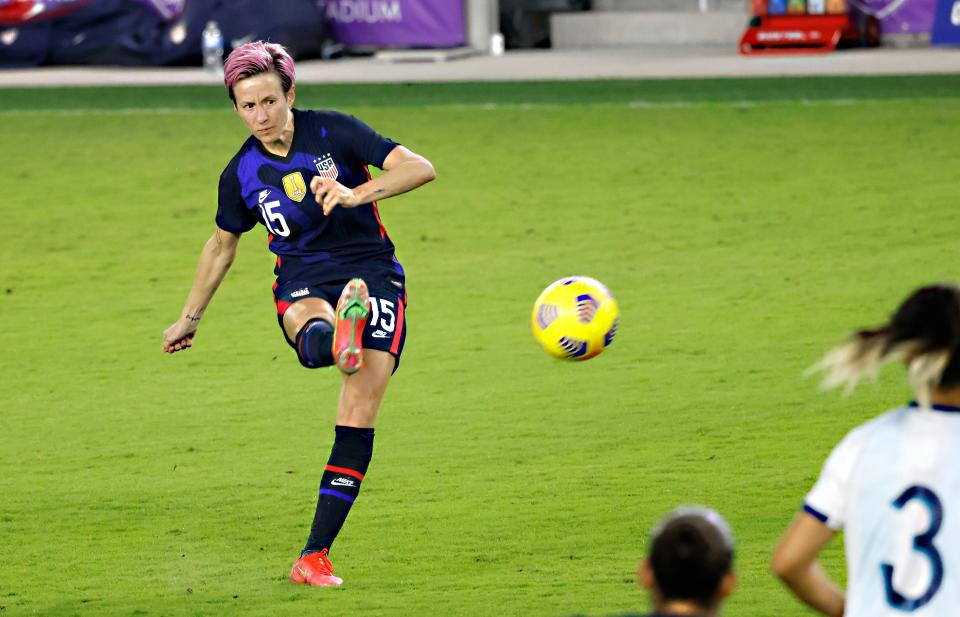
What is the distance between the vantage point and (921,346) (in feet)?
11.1

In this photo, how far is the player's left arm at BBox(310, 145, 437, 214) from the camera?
5.86 m

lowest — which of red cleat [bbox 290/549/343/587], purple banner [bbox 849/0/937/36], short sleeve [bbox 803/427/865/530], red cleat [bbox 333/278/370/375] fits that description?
purple banner [bbox 849/0/937/36]

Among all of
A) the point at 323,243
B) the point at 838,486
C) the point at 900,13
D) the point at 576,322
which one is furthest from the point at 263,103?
the point at 900,13

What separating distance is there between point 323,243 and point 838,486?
3.30 meters

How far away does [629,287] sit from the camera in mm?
11141

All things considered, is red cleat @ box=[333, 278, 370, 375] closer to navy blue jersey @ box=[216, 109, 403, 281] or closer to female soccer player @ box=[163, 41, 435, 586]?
female soccer player @ box=[163, 41, 435, 586]

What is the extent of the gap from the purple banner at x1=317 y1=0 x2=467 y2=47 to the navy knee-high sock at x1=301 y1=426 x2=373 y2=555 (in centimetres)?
1948

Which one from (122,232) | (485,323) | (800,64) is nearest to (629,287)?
(485,323)

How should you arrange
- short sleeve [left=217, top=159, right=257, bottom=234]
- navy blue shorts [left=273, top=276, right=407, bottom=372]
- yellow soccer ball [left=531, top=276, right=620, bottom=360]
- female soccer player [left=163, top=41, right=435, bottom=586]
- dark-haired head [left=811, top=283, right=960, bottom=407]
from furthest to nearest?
yellow soccer ball [left=531, top=276, right=620, bottom=360] < short sleeve [left=217, top=159, right=257, bottom=234] < navy blue shorts [left=273, top=276, right=407, bottom=372] < female soccer player [left=163, top=41, right=435, bottom=586] < dark-haired head [left=811, top=283, right=960, bottom=407]

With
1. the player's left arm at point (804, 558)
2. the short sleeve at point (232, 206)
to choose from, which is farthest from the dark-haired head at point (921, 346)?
the short sleeve at point (232, 206)

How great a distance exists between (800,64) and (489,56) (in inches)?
215

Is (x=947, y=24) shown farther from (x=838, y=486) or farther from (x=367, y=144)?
(x=838, y=486)

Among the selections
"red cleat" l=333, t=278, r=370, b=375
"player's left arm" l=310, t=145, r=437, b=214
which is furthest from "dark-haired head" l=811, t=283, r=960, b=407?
"player's left arm" l=310, t=145, r=437, b=214

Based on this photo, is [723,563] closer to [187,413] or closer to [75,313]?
[187,413]
